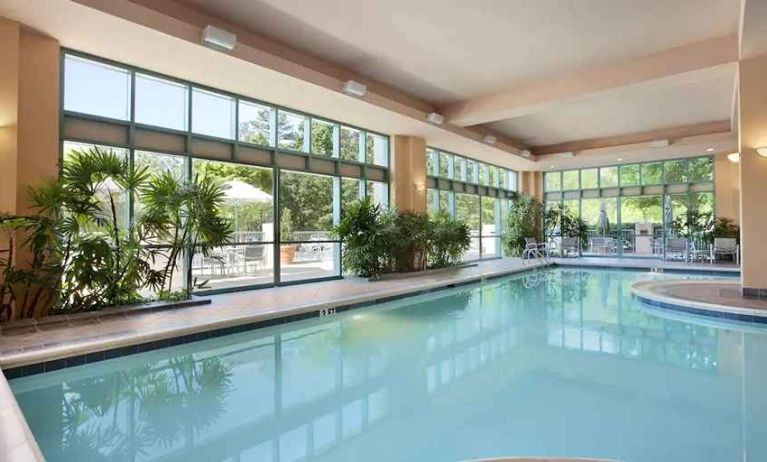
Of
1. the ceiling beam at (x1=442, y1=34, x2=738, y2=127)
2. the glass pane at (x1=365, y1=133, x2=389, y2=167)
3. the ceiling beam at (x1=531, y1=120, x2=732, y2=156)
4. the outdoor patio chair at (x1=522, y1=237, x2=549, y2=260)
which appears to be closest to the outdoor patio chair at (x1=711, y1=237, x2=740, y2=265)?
the ceiling beam at (x1=531, y1=120, x2=732, y2=156)

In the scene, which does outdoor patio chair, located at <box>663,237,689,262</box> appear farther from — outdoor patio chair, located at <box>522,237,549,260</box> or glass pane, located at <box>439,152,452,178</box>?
glass pane, located at <box>439,152,452,178</box>

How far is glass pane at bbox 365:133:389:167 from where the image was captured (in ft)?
32.4

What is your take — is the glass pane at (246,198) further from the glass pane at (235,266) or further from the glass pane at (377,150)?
the glass pane at (377,150)

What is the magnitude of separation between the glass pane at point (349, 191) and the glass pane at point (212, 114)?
277 cm

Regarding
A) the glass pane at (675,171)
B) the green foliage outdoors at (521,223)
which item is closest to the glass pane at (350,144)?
the green foliage outdoors at (521,223)

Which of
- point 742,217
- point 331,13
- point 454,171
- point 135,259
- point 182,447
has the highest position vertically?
point 331,13

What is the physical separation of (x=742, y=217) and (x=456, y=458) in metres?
6.30

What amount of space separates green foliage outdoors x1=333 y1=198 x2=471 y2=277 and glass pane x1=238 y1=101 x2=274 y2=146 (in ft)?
7.04

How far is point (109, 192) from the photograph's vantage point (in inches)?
222

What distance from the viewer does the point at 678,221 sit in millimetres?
12984

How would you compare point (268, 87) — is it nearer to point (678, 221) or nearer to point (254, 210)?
point (254, 210)

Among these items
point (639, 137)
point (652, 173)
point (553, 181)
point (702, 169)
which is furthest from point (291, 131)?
point (702, 169)

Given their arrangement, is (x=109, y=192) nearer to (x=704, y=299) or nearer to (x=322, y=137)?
(x=322, y=137)

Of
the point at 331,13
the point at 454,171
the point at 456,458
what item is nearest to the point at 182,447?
the point at 456,458
